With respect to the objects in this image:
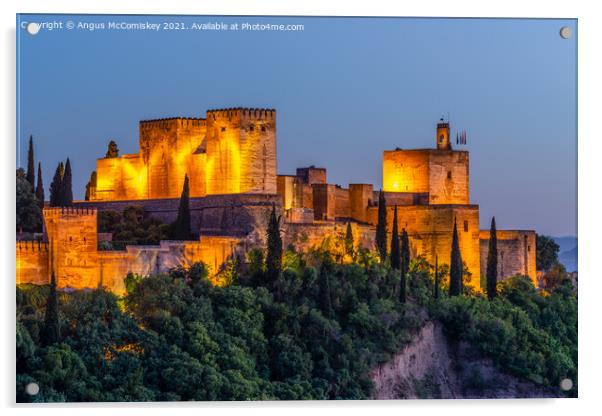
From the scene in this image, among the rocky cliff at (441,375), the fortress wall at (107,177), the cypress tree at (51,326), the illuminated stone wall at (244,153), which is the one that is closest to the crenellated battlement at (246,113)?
the illuminated stone wall at (244,153)

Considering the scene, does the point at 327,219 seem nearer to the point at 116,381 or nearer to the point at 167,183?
the point at 167,183

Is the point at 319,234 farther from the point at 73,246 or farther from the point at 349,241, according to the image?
the point at 73,246

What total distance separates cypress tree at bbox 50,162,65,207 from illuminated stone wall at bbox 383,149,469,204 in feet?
23.8

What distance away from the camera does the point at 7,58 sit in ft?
100

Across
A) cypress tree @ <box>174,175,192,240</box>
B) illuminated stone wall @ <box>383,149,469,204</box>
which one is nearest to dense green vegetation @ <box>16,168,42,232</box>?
cypress tree @ <box>174,175,192,240</box>

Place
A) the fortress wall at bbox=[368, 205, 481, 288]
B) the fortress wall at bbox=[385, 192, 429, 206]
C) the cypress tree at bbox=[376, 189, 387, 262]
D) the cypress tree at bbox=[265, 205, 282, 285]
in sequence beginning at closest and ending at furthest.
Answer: the cypress tree at bbox=[265, 205, 282, 285], the cypress tree at bbox=[376, 189, 387, 262], the fortress wall at bbox=[368, 205, 481, 288], the fortress wall at bbox=[385, 192, 429, 206]

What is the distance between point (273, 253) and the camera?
36219 mm

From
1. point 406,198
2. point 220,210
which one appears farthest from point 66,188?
point 406,198

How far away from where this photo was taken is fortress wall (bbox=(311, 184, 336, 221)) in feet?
133

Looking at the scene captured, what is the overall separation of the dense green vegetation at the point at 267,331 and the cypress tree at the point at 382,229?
0.42 metres

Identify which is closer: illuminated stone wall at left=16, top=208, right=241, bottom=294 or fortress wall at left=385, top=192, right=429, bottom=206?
illuminated stone wall at left=16, top=208, right=241, bottom=294

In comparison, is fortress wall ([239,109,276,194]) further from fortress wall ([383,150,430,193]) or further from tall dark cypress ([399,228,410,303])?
fortress wall ([383,150,430,193])

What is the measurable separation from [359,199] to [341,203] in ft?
1.07

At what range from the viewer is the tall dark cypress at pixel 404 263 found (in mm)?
37250
